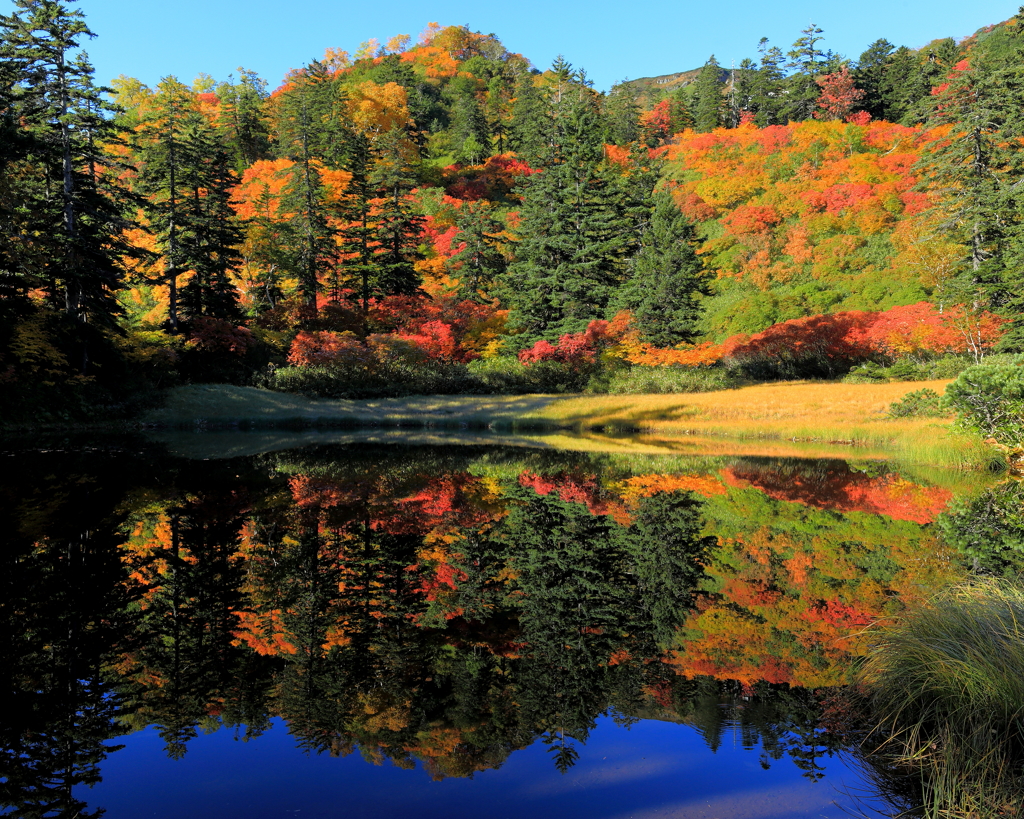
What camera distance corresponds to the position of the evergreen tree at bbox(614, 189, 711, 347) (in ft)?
128

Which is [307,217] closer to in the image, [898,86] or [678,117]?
[678,117]

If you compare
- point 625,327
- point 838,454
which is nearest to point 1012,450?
point 838,454

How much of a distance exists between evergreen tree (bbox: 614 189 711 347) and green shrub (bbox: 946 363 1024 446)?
2311 centimetres

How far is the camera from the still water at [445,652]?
3.99 m

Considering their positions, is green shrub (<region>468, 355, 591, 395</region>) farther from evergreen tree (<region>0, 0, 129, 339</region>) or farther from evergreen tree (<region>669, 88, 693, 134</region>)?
evergreen tree (<region>669, 88, 693, 134</region>)

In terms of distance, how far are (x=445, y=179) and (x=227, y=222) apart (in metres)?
42.7

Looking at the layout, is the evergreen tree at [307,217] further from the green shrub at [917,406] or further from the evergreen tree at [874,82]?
the evergreen tree at [874,82]

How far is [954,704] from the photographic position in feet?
13.7

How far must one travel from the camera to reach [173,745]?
14.6 feet

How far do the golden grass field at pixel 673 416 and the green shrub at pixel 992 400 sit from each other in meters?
3.25

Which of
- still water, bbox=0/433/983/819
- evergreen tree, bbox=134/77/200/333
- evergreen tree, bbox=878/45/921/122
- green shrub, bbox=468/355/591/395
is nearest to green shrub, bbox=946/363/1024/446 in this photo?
still water, bbox=0/433/983/819

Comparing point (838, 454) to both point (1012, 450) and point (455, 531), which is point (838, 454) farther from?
point (455, 531)

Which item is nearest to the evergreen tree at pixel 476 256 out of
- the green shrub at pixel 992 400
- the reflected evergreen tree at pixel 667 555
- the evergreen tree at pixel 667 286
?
the evergreen tree at pixel 667 286

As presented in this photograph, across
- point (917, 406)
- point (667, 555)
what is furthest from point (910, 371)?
point (667, 555)
